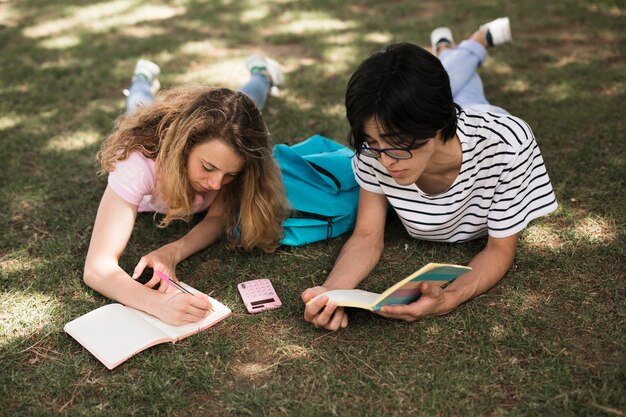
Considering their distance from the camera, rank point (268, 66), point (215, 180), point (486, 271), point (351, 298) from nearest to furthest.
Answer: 1. point (351, 298)
2. point (486, 271)
3. point (215, 180)
4. point (268, 66)

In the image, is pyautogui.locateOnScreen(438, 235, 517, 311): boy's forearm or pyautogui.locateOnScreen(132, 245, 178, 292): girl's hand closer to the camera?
pyautogui.locateOnScreen(438, 235, 517, 311): boy's forearm

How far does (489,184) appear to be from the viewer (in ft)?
10.2

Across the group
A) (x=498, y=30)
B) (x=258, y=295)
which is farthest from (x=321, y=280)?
(x=498, y=30)

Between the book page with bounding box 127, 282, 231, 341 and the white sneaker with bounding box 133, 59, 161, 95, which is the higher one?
the white sneaker with bounding box 133, 59, 161, 95

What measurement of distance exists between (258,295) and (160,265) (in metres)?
0.54

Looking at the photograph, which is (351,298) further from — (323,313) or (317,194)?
(317,194)

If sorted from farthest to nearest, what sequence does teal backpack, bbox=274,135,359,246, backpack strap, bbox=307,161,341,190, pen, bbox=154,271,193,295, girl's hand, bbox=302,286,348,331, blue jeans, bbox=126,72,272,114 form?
1. blue jeans, bbox=126,72,272,114
2. backpack strap, bbox=307,161,341,190
3. teal backpack, bbox=274,135,359,246
4. pen, bbox=154,271,193,295
5. girl's hand, bbox=302,286,348,331

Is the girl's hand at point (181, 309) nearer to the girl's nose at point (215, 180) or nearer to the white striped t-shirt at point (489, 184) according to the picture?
the girl's nose at point (215, 180)

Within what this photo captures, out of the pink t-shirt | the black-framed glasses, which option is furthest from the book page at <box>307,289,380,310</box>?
the pink t-shirt

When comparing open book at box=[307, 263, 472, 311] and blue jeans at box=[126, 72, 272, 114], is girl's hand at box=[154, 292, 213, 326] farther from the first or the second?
blue jeans at box=[126, 72, 272, 114]

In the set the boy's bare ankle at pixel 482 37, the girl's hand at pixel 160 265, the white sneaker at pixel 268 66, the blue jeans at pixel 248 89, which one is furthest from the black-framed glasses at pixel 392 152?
the boy's bare ankle at pixel 482 37

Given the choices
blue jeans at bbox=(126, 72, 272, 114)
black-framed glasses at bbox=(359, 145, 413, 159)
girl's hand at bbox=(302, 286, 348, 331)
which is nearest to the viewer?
black-framed glasses at bbox=(359, 145, 413, 159)

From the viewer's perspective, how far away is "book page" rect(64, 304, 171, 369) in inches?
109

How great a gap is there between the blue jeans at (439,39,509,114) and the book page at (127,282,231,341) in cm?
243
